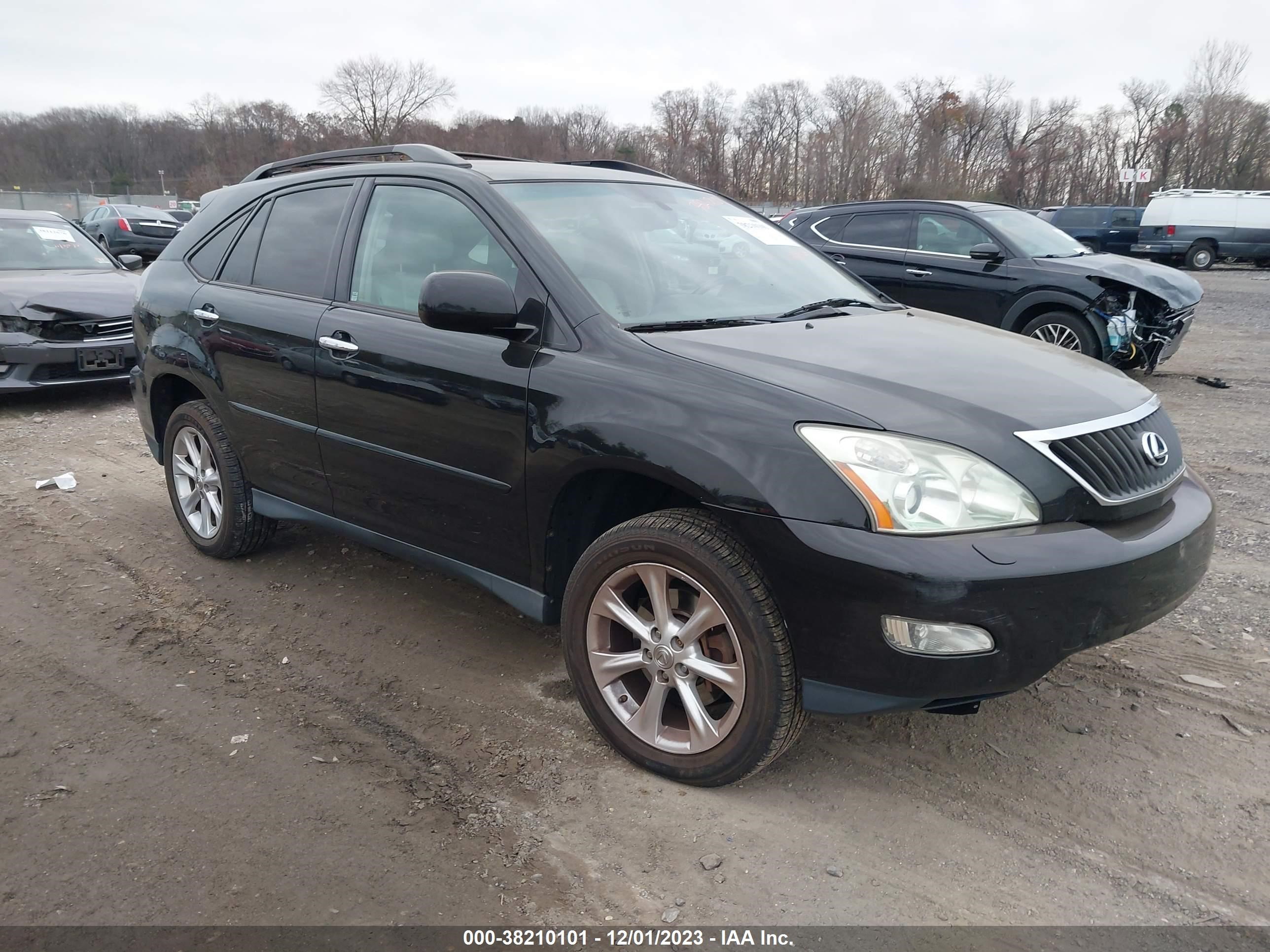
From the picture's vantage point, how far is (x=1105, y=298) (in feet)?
27.0

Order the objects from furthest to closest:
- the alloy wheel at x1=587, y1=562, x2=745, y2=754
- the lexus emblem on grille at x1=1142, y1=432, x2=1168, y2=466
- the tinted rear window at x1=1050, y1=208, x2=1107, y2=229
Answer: the tinted rear window at x1=1050, y1=208, x2=1107, y2=229 < the lexus emblem on grille at x1=1142, y1=432, x2=1168, y2=466 < the alloy wheel at x1=587, y1=562, x2=745, y2=754

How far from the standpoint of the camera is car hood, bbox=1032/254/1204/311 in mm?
8266

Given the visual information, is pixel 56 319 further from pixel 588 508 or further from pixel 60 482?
pixel 588 508

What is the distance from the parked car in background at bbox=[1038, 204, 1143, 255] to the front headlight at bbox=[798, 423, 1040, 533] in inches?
1102

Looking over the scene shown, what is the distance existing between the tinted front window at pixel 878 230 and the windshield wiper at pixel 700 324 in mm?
6837

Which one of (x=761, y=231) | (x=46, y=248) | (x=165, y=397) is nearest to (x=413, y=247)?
(x=761, y=231)

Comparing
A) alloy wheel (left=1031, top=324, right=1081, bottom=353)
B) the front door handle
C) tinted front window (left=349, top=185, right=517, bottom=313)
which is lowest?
alloy wheel (left=1031, top=324, right=1081, bottom=353)

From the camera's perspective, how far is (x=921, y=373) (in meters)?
2.74

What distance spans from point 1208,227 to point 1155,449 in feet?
89.3

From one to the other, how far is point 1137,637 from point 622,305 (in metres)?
2.42

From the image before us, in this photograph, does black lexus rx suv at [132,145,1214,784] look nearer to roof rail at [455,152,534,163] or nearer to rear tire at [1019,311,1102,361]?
roof rail at [455,152,534,163]

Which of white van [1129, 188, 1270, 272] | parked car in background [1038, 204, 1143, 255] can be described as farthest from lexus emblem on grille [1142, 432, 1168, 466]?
parked car in background [1038, 204, 1143, 255]

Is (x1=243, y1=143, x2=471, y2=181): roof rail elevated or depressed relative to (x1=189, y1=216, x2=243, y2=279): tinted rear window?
elevated

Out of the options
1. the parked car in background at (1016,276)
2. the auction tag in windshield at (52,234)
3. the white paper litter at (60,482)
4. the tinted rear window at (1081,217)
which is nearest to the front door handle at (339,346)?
the white paper litter at (60,482)
